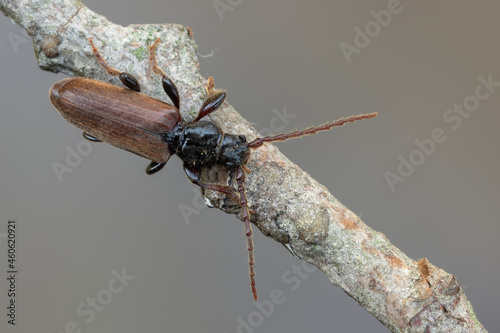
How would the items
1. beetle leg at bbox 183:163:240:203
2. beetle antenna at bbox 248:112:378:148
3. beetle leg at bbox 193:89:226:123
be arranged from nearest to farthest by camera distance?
beetle leg at bbox 183:163:240:203, beetle antenna at bbox 248:112:378:148, beetle leg at bbox 193:89:226:123

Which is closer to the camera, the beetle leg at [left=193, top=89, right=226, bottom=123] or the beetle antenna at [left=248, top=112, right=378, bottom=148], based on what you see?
the beetle antenna at [left=248, top=112, right=378, bottom=148]

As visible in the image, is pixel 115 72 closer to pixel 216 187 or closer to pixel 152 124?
pixel 152 124

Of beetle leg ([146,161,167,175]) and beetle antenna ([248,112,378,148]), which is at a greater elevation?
beetle antenna ([248,112,378,148])

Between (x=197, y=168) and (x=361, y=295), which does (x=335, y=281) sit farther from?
(x=197, y=168)

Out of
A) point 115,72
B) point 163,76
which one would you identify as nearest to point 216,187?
point 163,76

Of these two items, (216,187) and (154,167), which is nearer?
(216,187)

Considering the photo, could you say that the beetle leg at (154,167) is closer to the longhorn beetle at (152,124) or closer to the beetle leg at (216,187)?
the longhorn beetle at (152,124)

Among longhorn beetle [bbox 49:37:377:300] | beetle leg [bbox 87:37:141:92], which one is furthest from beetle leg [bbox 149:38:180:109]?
beetle leg [bbox 87:37:141:92]

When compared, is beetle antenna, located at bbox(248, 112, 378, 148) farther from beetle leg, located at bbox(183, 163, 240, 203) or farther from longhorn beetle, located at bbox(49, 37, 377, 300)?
beetle leg, located at bbox(183, 163, 240, 203)

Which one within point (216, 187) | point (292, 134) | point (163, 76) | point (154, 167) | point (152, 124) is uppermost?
point (292, 134)

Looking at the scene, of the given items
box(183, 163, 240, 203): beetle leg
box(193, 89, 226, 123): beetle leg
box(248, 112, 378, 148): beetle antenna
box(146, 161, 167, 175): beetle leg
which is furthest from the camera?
box(146, 161, 167, 175): beetle leg
